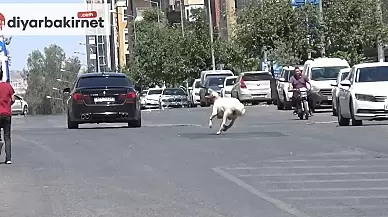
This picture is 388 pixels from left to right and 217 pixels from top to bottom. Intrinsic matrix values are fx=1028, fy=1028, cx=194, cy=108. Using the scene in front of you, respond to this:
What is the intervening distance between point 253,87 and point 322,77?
33.7 ft

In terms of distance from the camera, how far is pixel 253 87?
47562mm

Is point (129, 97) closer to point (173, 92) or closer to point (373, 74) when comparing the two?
point (373, 74)

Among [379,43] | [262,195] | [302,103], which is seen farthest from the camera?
[379,43]

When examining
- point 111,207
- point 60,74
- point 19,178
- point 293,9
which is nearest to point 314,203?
point 111,207

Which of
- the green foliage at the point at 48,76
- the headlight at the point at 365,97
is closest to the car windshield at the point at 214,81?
the headlight at the point at 365,97

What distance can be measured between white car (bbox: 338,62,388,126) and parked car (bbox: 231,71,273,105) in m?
20.5

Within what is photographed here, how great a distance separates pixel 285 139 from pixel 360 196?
9.13 m

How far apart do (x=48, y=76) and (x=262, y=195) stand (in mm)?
139453

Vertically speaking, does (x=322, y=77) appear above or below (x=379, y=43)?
below

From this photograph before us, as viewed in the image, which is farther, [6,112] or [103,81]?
[103,81]

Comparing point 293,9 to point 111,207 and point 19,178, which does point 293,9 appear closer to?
point 19,178

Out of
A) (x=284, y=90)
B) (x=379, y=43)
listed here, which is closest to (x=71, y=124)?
(x=284, y=90)

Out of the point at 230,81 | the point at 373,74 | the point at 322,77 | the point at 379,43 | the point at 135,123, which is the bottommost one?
the point at 135,123

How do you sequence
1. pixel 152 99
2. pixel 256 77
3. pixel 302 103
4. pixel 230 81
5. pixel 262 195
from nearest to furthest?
pixel 262 195 < pixel 302 103 < pixel 256 77 < pixel 230 81 < pixel 152 99
